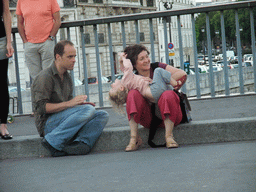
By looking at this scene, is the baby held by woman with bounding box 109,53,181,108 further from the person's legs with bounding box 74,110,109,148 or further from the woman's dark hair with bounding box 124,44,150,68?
the person's legs with bounding box 74,110,109,148

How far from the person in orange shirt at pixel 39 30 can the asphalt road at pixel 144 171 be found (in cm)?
209

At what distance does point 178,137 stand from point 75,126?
1000 millimetres

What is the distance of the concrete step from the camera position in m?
5.44

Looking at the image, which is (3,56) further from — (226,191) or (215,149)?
(226,191)

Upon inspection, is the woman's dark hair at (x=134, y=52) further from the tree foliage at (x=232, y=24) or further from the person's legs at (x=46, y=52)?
the tree foliage at (x=232, y=24)

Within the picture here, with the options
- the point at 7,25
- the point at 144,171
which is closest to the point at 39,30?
the point at 7,25

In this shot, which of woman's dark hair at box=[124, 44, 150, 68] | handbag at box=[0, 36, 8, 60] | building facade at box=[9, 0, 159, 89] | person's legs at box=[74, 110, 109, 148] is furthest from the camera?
building facade at box=[9, 0, 159, 89]

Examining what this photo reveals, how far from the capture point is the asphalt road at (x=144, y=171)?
3.65 m

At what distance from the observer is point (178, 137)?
215 inches

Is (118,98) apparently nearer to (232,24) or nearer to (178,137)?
(178,137)

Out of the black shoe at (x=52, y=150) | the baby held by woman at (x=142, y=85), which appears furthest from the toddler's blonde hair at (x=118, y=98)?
the black shoe at (x=52, y=150)

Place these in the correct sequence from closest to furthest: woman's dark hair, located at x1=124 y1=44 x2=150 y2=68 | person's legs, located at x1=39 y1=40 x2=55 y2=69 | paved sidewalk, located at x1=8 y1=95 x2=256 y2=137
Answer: woman's dark hair, located at x1=124 y1=44 x2=150 y2=68
paved sidewalk, located at x1=8 y1=95 x2=256 y2=137
person's legs, located at x1=39 y1=40 x2=55 y2=69

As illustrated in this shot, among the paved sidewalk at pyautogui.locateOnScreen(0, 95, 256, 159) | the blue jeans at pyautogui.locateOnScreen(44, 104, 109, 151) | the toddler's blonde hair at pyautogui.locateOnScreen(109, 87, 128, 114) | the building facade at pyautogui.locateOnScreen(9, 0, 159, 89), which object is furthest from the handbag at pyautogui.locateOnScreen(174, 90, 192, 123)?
the building facade at pyautogui.locateOnScreen(9, 0, 159, 89)

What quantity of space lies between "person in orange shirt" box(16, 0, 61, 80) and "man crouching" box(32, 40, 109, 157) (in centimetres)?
172
